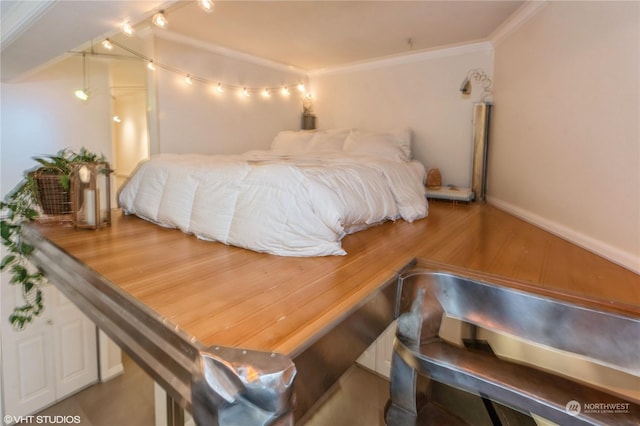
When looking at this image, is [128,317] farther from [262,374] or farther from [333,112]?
[333,112]

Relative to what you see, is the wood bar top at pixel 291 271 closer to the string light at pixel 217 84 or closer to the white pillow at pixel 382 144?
the white pillow at pixel 382 144

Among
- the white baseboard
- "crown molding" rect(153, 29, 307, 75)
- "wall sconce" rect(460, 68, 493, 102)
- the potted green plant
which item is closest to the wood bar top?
the white baseboard

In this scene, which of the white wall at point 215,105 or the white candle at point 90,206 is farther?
the white wall at point 215,105

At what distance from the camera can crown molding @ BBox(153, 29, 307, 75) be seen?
10.7ft

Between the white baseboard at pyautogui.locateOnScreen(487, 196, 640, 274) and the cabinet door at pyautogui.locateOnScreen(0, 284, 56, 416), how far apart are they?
4332 mm

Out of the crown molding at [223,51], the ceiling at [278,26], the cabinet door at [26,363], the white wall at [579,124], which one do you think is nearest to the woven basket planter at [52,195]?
the ceiling at [278,26]

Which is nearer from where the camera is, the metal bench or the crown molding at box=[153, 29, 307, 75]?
the metal bench

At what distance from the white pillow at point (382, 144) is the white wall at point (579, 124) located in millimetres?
1002

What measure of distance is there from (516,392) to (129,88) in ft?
20.1

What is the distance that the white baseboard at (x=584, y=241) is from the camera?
1498 millimetres

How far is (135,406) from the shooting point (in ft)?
10.4

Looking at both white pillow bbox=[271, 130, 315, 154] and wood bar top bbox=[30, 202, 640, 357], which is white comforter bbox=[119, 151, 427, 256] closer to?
wood bar top bbox=[30, 202, 640, 357]

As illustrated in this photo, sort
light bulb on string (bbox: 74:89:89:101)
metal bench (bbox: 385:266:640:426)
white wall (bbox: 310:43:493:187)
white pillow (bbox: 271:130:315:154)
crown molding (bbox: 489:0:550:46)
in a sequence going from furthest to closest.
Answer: white pillow (bbox: 271:130:315:154) < white wall (bbox: 310:43:493:187) < light bulb on string (bbox: 74:89:89:101) < crown molding (bbox: 489:0:550:46) < metal bench (bbox: 385:266:640:426)

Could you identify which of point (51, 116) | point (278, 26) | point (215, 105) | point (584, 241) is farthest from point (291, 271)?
point (51, 116)
